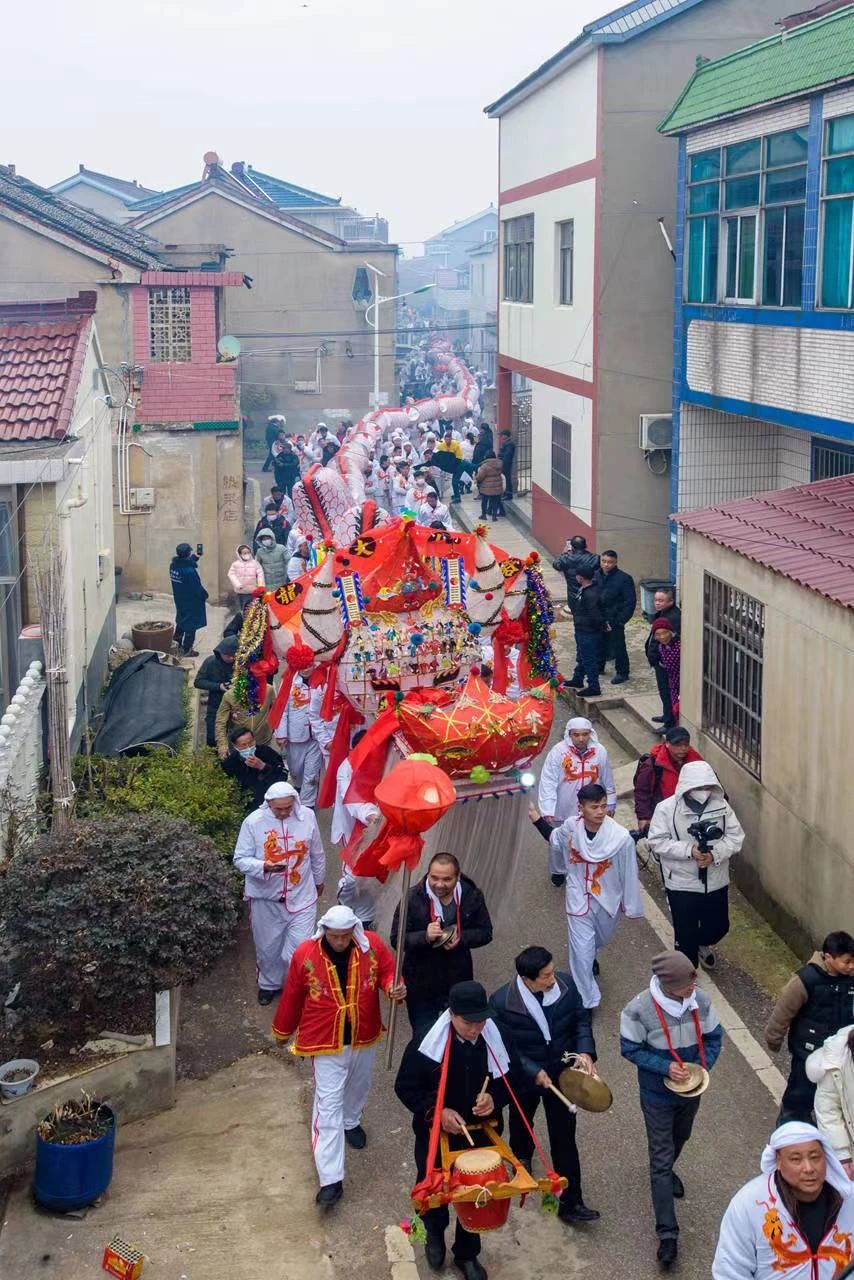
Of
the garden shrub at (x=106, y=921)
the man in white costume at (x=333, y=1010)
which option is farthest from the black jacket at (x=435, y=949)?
the garden shrub at (x=106, y=921)

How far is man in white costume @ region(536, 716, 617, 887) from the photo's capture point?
1044cm

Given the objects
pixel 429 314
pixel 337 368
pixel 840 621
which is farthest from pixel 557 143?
pixel 429 314

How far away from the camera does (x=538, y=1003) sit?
6934 mm

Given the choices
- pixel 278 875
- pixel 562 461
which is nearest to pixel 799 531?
Answer: pixel 278 875

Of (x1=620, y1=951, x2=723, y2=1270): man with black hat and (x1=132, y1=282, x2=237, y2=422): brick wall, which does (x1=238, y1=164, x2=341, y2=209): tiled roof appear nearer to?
(x1=132, y1=282, x2=237, y2=422): brick wall

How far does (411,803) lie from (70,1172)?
2.53 m

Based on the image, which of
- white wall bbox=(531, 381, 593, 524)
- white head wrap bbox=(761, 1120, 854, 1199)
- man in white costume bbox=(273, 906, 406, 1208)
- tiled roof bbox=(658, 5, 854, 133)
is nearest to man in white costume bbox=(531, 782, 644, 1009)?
man in white costume bbox=(273, 906, 406, 1208)

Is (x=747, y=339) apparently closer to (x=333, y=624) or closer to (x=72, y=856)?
(x=333, y=624)

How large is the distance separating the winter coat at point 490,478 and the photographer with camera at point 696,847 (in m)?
18.0

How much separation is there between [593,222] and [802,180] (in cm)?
583

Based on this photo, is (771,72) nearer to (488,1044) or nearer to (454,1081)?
(488,1044)

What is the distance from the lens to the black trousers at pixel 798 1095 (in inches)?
288

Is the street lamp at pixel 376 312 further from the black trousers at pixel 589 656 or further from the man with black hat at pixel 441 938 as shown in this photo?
the man with black hat at pixel 441 938

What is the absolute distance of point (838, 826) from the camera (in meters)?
9.38
